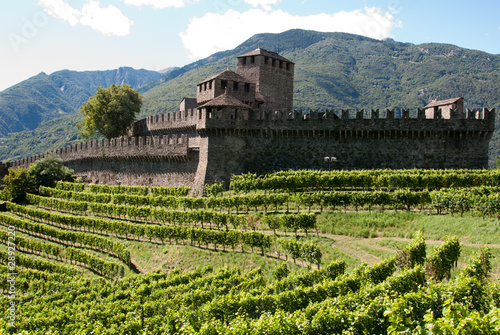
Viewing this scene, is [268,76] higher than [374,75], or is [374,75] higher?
[374,75]

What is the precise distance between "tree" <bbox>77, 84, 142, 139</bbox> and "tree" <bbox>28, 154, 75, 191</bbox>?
7.07 meters

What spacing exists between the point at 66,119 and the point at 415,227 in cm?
13124

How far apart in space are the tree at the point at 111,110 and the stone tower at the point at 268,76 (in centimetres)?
1576

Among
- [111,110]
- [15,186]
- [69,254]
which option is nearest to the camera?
[69,254]

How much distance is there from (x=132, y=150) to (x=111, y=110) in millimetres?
10989

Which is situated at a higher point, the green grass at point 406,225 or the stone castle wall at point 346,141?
the stone castle wall at point 346,141

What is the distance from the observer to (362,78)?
10581 cm

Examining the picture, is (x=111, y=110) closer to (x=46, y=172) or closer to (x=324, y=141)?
(x=46, y=172)

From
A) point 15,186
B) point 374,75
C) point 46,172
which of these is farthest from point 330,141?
point 374,75

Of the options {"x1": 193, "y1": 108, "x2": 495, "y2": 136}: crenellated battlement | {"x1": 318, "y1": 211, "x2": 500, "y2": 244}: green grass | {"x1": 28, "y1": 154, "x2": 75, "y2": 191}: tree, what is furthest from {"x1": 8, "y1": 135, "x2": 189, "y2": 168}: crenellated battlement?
{"x1": 318, "y1": 211, "x2": 500, "y2": 244}: green grass

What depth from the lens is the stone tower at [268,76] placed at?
1724 inches

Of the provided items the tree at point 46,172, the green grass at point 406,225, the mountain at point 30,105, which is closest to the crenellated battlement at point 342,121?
the green grass at point 406,225

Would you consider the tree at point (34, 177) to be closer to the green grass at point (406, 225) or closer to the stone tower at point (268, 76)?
the stone tower at point (268, 76)

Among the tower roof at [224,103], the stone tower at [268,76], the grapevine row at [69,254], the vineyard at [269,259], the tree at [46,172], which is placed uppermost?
the stone tower at [268,76]
